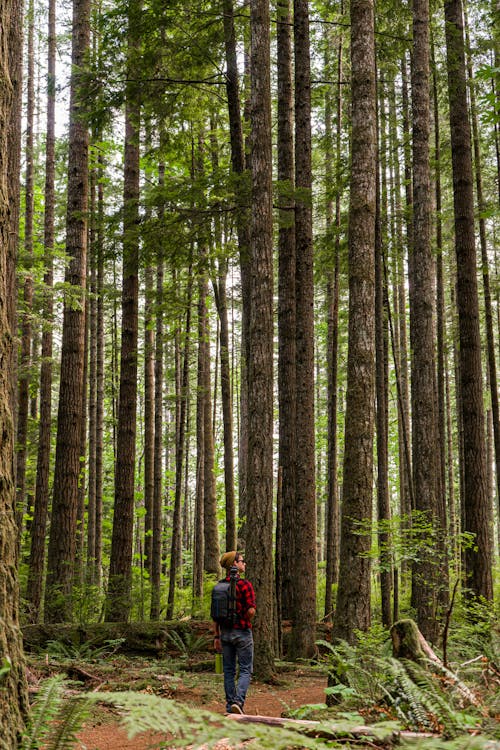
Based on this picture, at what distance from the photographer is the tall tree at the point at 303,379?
36.6 feet

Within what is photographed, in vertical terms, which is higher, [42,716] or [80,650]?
[42,716]

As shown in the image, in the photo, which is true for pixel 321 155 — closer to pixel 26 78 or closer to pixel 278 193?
pixel 26 78

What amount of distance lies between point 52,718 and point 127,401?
32.0 feet

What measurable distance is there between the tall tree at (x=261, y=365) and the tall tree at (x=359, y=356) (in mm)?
1826

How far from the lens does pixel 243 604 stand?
7.73 m

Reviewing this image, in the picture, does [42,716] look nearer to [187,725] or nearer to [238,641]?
[187,725]

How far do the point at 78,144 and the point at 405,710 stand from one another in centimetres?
1164

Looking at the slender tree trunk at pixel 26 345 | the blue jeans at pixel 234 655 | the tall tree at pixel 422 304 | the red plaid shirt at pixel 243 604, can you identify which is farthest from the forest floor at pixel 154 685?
the slender tree trunk at pixel 26 345

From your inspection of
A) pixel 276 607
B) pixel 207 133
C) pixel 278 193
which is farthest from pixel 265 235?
pixel 207 133

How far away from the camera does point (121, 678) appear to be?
8.71 meters

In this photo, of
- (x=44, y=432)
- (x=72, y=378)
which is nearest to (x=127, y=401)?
(x=72, y=378)

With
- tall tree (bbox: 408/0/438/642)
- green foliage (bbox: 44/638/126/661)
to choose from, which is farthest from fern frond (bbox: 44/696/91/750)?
tall tree (bbox: 408/0/438/642)

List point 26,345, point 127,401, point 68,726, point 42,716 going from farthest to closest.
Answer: point 26,345
point 127,401
point 42,716
point 68,726

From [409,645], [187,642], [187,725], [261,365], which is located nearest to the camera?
[187,725]
